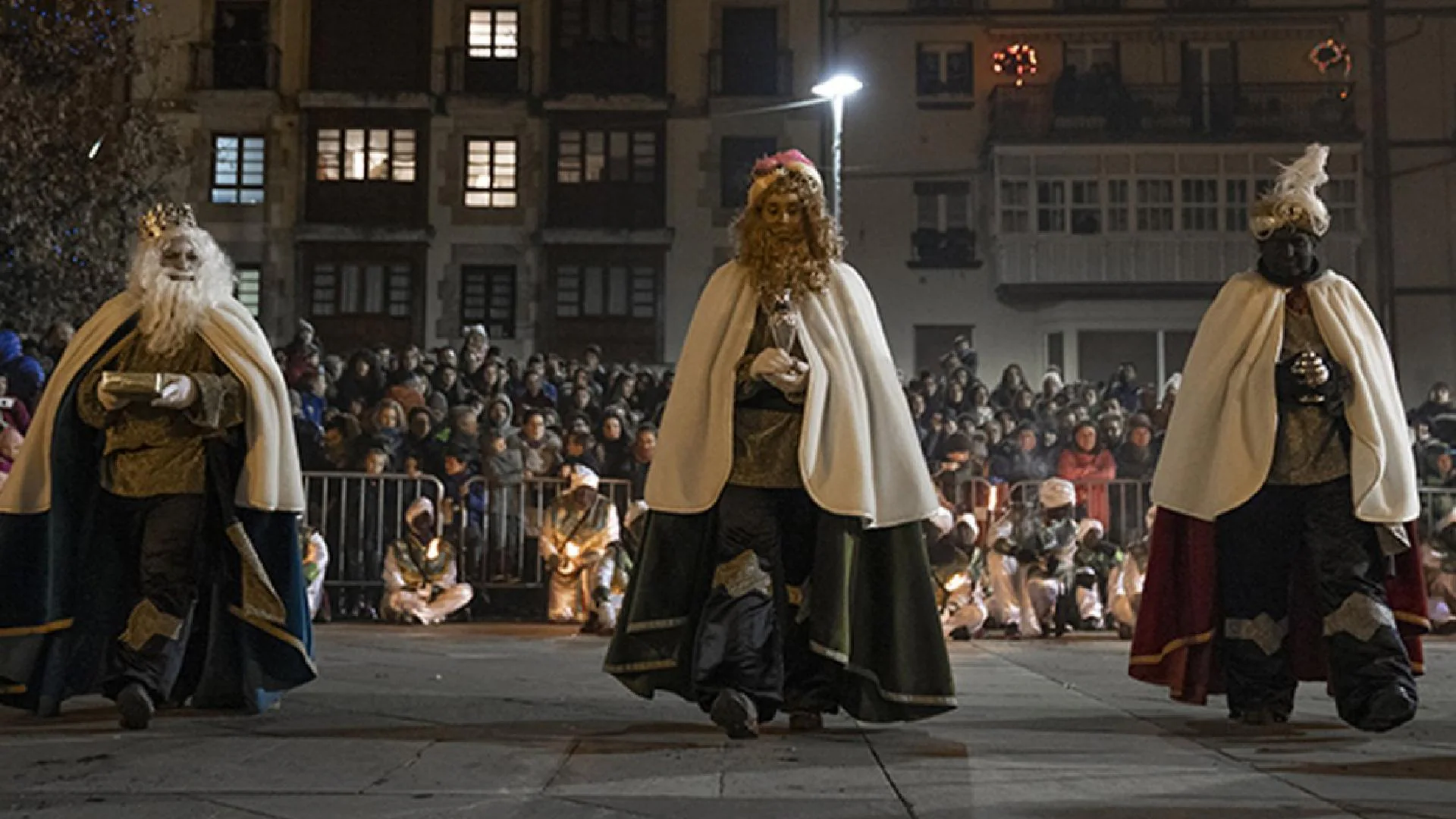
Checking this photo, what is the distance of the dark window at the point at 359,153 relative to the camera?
33.3 meters

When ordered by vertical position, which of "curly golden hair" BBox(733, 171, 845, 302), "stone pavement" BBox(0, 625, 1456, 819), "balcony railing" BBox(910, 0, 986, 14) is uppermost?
"balcony railing" BBox(910, 0, 986, 14)

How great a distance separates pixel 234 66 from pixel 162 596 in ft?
95.7

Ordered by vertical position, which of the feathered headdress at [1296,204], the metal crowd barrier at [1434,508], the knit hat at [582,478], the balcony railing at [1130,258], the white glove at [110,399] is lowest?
the metal crowd barrier at [1434,508]

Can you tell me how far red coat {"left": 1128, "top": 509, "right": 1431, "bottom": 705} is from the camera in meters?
6.52

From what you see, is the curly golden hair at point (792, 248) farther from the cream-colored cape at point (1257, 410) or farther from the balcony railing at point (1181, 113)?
the balcony railing at point (1181, 113)

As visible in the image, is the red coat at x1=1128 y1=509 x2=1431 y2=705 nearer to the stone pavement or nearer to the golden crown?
the stone pavement

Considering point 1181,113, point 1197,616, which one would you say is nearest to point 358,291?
point 1181,113

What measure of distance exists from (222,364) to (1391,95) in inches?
1214

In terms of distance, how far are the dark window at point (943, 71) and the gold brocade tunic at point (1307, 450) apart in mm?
27190

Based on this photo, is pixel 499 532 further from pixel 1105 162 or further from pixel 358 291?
pixel 1105 162

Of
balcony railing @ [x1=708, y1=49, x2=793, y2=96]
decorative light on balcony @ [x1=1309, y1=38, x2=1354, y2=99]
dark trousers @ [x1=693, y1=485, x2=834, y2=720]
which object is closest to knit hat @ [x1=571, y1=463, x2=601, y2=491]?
dark trousers @ [x1=693, y1=485, x2=834, y2=720]

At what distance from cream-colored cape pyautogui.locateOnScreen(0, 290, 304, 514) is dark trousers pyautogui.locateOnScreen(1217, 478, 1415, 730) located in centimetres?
392

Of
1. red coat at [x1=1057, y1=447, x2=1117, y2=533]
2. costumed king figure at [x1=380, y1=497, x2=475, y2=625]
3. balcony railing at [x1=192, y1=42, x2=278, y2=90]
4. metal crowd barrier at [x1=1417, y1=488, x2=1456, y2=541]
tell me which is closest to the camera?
costumed king figure at [x1=380, y1=497, x2=475, y2=625]

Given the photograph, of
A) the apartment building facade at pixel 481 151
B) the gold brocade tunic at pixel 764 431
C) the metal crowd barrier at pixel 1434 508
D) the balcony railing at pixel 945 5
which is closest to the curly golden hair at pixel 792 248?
the gold brocade tunic at pixel 764 431
